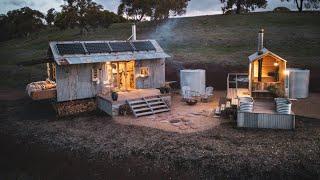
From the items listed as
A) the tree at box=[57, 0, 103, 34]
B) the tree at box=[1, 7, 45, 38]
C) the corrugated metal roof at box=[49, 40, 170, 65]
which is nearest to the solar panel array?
the corrugated metal roof at box=[49, 40, 170, 65]

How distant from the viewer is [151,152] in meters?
15.4

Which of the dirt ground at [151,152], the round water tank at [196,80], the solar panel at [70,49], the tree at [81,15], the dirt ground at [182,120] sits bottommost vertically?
the dirt ground at [151,152]

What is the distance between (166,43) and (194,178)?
41.6 metres

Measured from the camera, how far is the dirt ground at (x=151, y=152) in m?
13.1

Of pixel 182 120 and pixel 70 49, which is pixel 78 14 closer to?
pixel 70 49

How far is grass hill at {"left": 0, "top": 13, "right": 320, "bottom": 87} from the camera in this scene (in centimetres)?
3903

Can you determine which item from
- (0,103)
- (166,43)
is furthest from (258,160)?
(166,43)

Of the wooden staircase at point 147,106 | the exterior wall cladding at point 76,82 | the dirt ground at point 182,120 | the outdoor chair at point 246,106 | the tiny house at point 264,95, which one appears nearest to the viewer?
the tiny house at point 264,95

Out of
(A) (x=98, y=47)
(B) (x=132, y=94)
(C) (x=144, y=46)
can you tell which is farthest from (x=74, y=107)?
(C) (x=144, y=46)

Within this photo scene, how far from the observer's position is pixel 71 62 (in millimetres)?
21594

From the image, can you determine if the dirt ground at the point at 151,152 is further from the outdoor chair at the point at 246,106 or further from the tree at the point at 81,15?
the tree at the point at 81,15

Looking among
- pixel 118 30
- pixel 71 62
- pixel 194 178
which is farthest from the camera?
pixel 118 30

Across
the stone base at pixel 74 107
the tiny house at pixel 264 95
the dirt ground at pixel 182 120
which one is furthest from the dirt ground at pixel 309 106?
the stone base at pixel 74 107

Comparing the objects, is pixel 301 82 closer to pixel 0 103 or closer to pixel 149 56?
pixel 149 56
